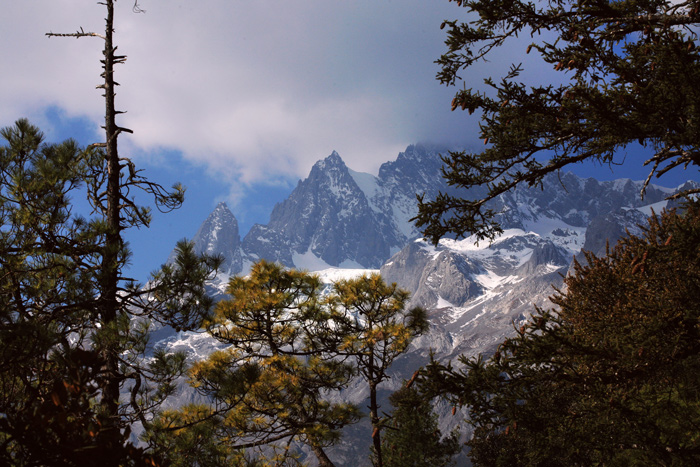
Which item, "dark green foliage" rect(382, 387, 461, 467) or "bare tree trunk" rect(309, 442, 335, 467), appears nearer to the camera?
"bare tree trunk" rect(309, 442, 335, 467)

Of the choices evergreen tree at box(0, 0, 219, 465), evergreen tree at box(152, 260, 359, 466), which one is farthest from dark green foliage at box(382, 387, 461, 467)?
evergreen tree at box(0, 0, 219, 465)

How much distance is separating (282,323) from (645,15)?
30.2ft

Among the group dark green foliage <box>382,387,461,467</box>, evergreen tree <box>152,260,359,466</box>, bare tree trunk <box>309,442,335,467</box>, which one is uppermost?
evergreen tree <box>152,260,359,466</box>

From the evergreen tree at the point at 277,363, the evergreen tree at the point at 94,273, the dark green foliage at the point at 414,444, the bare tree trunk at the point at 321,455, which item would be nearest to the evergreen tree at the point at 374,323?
the evergreen tree at the point at 277,363

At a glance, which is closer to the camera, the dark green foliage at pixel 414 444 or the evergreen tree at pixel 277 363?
the evergreen tree at pixel 277 363

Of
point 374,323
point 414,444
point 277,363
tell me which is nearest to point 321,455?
point 277,363

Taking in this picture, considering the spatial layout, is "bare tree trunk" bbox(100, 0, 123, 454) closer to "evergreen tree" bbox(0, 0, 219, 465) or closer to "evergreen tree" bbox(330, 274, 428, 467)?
"evergreen tree" bbox(0, 0, 219, 465)

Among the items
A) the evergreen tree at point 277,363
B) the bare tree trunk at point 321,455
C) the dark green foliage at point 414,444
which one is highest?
the evergreen tree at point 277,363

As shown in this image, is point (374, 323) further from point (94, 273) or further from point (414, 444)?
point (414, 444)

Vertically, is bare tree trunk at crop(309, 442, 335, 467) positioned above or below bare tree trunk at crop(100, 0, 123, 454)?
below

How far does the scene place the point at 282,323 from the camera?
1080 centimetres

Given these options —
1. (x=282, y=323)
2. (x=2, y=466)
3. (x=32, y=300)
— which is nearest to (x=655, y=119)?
(x=2, y=466)

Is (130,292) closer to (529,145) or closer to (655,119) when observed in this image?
(529,145)

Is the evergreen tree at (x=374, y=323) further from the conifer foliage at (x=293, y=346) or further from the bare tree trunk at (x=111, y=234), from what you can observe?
the bare tree trunk at (x=111, y=234)
